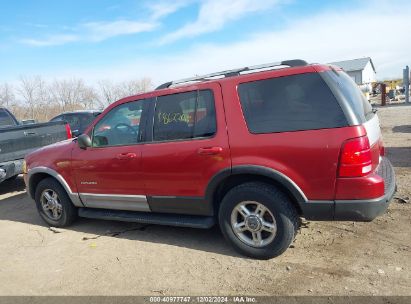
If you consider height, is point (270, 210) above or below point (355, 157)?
below

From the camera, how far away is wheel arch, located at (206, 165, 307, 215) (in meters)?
3.70

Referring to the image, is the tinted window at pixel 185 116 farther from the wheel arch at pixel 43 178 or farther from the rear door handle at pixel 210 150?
the wheel arch at pixel 43 178

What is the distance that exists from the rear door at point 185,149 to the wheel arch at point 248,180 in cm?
7

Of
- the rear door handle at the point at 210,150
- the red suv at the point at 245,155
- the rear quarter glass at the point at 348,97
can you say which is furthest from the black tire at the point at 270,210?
the rear quarter glass at the point at 348,97

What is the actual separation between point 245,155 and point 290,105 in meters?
0.65

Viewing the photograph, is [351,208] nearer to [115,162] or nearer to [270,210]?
[270,210]

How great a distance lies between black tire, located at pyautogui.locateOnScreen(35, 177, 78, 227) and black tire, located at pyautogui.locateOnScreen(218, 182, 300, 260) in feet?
8.34

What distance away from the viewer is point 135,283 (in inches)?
149

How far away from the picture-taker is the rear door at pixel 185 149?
13.3 feet

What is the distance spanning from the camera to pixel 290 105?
145 inches

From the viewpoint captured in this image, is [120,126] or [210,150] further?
[120,126]

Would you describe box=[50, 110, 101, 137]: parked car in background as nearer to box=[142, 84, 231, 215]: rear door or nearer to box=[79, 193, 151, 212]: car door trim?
box=[79, 193, 151, 212]: car door trim

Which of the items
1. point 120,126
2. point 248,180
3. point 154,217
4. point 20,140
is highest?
point 120,126

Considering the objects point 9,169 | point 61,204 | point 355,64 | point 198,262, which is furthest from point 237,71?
point 355,64
